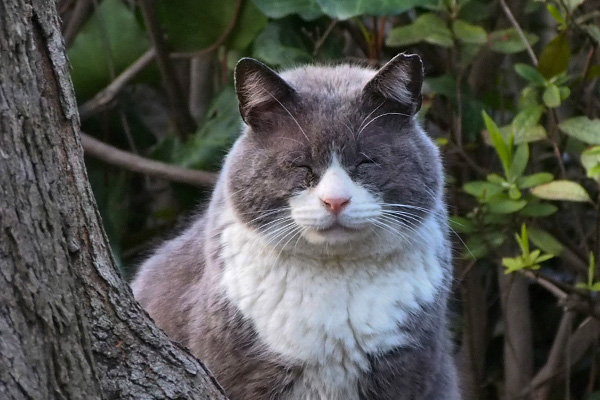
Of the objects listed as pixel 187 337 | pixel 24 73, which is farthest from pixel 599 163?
pixel 24 73

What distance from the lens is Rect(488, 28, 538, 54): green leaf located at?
9.69ft

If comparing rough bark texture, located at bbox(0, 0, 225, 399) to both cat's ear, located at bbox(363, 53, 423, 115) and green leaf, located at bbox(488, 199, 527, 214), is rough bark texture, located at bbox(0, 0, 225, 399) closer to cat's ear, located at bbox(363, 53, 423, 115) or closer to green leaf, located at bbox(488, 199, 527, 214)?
cat's ear, located at bbox(363, 53, 423, 115)

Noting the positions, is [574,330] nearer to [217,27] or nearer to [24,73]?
[217,27]

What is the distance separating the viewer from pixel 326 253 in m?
2.03

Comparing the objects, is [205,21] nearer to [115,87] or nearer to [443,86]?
[115,87]

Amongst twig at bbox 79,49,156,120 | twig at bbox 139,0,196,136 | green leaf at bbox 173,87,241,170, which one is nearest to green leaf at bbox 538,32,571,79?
green leaf at bbox 173,87,241,170

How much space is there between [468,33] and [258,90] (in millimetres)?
1123

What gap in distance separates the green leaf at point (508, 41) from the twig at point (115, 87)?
57.0 inches

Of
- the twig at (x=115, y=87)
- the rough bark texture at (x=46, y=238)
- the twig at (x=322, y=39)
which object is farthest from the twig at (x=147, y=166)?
the rough bark texture at (x=46, y=238)

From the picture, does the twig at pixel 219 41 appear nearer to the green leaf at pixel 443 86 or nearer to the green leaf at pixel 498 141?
the green leaf at pixel 443 86

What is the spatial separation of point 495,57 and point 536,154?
1.44ft

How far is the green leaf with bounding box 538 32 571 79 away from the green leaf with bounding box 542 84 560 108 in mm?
106

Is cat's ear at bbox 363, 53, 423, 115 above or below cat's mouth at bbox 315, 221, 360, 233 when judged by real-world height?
above

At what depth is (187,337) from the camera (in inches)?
88.4
